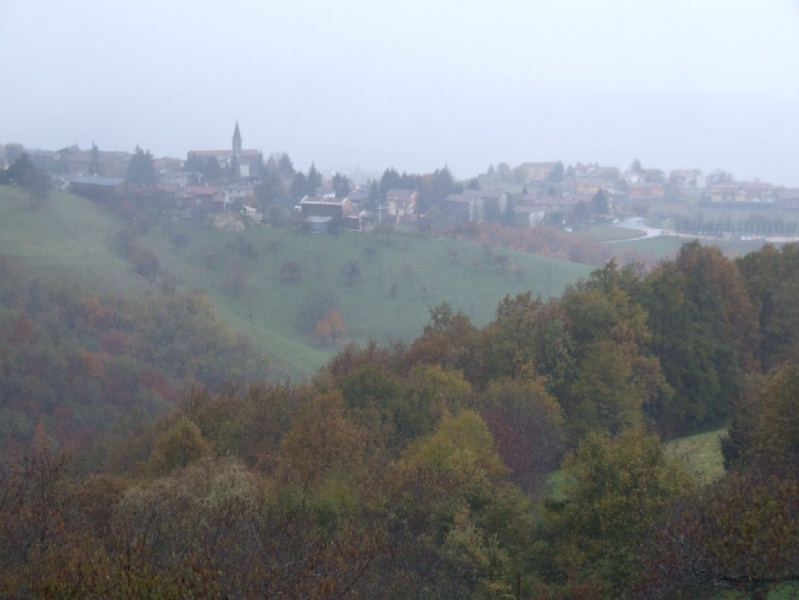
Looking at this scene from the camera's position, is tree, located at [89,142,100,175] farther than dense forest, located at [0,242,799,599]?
Yes

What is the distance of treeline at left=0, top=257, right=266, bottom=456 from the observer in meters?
31.6

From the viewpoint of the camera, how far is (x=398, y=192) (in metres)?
62.3

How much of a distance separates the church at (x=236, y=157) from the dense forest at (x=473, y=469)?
42.1 meters

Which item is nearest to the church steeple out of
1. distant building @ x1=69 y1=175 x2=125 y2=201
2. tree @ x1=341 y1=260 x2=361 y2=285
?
distant building @ x1=69 y1=175 x2=125 y2=201

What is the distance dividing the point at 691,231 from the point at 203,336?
2528 cm

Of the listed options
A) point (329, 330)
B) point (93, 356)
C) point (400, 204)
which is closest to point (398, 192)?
point (400, 204)

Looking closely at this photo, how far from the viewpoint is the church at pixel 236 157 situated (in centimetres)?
7206

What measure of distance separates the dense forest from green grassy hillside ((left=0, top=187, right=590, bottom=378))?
39.3ft

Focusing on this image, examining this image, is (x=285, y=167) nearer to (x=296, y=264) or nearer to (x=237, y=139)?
(x=237, y=139)

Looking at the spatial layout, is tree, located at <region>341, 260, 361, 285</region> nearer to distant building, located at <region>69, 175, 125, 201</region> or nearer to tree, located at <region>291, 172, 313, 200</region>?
distant building, located at <region>69, 175, 125, 201</region>

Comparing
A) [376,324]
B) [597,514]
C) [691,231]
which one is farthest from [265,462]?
[691,231]

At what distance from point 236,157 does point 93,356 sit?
41.6 meters

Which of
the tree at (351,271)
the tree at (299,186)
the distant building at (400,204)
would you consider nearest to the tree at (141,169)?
the tree at (299,186)

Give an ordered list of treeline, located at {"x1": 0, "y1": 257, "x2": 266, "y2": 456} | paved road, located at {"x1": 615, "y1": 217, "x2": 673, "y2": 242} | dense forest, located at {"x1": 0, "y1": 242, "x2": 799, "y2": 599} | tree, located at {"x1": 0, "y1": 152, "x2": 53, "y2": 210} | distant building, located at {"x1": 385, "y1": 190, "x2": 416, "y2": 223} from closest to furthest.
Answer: dense forest, located at {"x1": 0, "y1": 242, "x2": 799, "y2": 599}, treeline, located at {"x1": 0, "y1": 257, "x2": 266, "y2": 456}, paved road, located at {"x1": 615, "y1": 217, "x2": 673, "y2": 242}, tree, located at {"x1": 0, "y1": 152, "x2": 53, "y2": 210}, distant building, located at {"x1": 385, "y1": 190, "x2": 416, "y2": 223}
